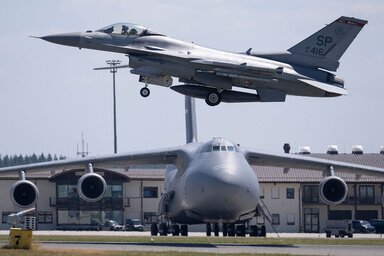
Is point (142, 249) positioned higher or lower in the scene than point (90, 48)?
lower

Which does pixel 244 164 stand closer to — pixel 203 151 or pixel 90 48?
pixel 203 151

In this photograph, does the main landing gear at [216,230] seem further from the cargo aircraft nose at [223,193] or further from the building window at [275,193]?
the building window at [275,193]

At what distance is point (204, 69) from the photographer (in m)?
43.5

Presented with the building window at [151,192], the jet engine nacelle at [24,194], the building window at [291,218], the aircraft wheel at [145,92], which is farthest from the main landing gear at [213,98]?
the building window at [151,192]

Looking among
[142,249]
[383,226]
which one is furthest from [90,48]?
[383,226]

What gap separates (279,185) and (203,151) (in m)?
32.5

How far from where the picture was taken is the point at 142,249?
44.8 m

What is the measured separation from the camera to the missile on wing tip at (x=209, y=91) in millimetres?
43062

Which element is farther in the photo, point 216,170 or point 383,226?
point 383,226

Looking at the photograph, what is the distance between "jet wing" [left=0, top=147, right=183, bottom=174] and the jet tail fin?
2070 cm

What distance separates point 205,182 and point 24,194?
8.83 metres

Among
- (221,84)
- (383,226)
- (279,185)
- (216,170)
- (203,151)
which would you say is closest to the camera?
(221,84)

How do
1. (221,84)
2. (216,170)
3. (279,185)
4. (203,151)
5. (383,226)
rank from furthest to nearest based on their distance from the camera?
(279,185), (383,226), (203,151), (216,170), (221,84)

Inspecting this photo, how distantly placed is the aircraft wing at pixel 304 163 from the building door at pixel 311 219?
24.2m
